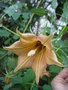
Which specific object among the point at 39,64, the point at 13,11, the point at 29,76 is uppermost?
the point at 13,11

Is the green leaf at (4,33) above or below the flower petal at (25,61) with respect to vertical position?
above

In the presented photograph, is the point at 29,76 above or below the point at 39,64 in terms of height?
below

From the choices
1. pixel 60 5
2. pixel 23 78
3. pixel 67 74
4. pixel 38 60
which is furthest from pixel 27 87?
pixel 60 5

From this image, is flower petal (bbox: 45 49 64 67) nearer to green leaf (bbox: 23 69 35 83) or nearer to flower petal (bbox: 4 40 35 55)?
flower petal (bbox: 4 40 35 55)

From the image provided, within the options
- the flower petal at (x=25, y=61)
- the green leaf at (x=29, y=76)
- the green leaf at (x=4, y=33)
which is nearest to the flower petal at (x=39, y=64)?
the flower petal at (x=25, y=61)

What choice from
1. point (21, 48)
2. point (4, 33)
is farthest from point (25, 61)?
point (4, 33)

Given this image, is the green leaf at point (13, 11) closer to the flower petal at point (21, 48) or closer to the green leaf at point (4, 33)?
the green leaf at point (4, 33)

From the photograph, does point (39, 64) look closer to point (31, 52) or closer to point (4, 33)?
point (31, 52)

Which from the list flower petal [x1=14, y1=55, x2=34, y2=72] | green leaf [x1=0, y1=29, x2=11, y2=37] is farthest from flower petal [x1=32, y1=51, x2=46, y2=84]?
green leaf [x1=0, y1=29, x2=11, y2=37]

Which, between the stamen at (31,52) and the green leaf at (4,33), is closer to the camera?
the stamen at (31,52)

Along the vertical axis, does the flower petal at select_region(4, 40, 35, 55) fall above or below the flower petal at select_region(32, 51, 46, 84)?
above

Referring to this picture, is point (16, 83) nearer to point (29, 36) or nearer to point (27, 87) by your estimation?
point (27, 87)
